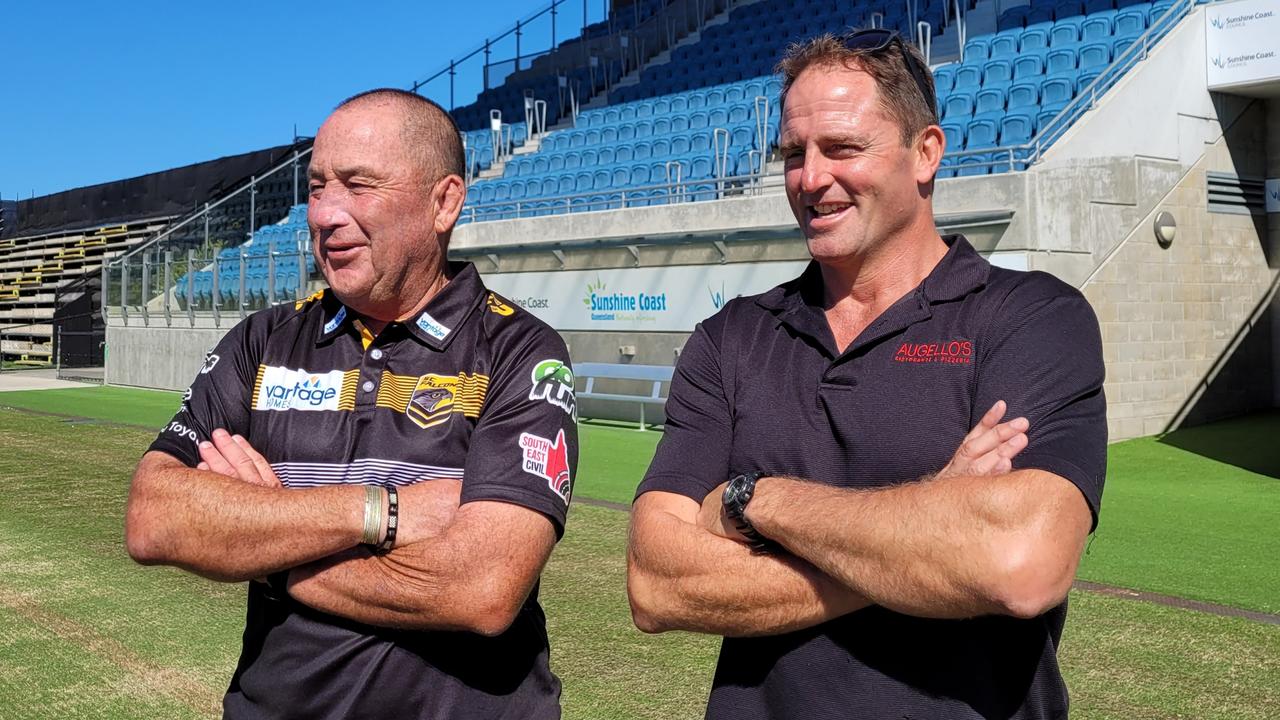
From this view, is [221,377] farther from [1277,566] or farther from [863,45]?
[1277,566]

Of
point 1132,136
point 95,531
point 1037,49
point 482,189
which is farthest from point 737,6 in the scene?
point 95,531

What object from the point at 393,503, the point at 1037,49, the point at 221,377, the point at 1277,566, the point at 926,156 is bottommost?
the point at 1277,566

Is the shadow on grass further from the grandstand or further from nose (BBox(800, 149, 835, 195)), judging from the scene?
nose (BBox(800, 149, 835, 195))

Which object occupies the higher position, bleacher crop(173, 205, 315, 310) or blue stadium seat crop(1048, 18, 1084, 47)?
blue stadium seat crop(1048, 18, 1084, 47)

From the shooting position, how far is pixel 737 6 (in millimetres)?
25703

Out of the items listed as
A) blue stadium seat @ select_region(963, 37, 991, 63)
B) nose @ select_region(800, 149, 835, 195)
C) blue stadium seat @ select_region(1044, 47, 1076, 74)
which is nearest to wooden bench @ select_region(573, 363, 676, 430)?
blue stadium seat @ select_region(1044, 47, 1076, 74)

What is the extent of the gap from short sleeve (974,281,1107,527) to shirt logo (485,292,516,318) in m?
1.02

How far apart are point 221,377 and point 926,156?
156 cm

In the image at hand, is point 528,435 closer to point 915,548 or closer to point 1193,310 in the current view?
point 915,548

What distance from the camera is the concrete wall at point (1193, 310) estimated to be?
12.2 meters

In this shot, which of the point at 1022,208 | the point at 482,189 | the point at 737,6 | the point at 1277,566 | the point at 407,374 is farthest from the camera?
the point at 737,6

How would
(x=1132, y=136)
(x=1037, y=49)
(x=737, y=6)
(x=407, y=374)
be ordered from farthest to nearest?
(x=737, y=6), (x=1037, y=49), (x=1132, y=136), (x=407, y=374)

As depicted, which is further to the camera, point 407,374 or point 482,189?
point 482,189

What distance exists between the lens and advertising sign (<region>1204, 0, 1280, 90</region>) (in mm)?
12961
